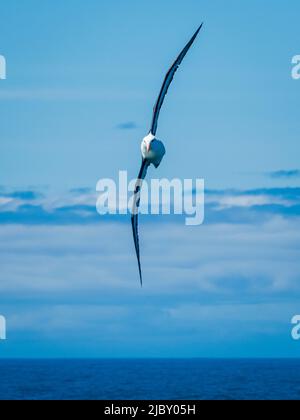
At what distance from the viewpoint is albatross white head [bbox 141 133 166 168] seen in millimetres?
47281

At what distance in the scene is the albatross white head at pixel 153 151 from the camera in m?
47.3

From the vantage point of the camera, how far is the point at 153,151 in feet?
155

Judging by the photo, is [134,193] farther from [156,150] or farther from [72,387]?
[72,387]
